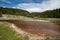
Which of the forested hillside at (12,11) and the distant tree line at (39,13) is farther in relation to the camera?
the forested hillside at (12,11)

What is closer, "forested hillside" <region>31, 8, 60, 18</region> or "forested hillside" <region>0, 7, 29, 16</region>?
"forested hillside" <region>31, 8, 60, 18</region>

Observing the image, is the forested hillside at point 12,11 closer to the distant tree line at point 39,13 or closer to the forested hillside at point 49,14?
the distant tree line at point 39,13

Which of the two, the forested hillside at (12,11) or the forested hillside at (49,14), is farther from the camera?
the forested hillside at (12,11)

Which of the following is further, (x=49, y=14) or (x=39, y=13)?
(x=39, y=13)

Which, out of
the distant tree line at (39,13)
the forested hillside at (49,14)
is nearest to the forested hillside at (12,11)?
the distant tree line at (39,13)

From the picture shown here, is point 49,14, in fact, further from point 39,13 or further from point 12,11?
point 12,11

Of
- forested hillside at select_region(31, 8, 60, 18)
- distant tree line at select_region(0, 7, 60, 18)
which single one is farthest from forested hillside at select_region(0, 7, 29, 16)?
forested hillside at select_region(31, 8, 60, 18)

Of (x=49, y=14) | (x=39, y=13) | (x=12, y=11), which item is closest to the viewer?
(x=49, y=14)

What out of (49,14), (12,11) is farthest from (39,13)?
(12,11)

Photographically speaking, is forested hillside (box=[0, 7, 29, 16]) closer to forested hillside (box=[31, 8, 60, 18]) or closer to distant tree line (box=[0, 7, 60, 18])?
distant tree line (box=[0, 7, 60, 18])

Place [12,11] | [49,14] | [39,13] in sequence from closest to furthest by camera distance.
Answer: [49,14] → [39,13] → [12,11]

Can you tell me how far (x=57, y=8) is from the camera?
5777mm

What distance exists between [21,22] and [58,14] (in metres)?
3.33

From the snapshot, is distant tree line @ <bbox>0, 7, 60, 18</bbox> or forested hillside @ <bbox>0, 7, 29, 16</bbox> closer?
distant tree line @ <bbox>0, 7, 60, 18</bbox>
